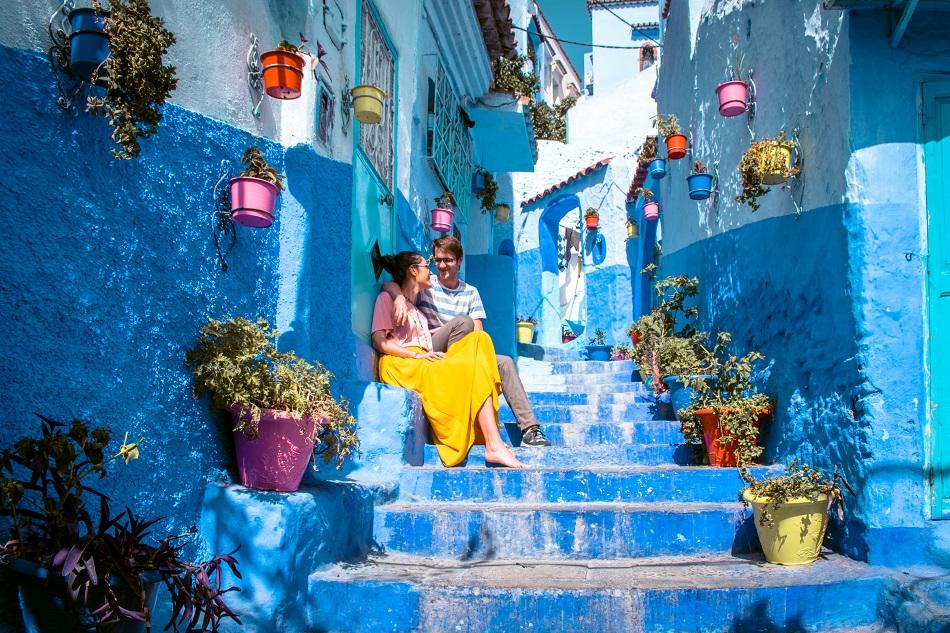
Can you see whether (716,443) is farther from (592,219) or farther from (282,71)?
(592,219)

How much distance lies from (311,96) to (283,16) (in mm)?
460

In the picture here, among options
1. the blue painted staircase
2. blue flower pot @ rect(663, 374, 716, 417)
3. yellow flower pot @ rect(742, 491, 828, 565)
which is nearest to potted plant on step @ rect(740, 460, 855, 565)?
yellow flower pot @ rect(742, 491, 828, 565)

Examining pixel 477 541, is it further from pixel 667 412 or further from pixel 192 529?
pixel 667 412

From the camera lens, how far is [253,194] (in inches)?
158

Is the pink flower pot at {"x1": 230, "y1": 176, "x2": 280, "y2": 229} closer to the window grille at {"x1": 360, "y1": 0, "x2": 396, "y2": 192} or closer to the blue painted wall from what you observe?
the blue painted wall

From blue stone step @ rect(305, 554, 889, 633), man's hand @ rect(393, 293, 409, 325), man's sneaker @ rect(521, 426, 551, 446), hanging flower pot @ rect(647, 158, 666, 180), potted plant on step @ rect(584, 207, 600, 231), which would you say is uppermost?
potted plant on step @ rect(584, 207, 600, 231)

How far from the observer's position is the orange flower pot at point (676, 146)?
29.0 feet

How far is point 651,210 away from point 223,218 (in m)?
9.04

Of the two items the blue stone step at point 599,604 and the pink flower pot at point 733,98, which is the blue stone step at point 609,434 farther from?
the blue stone step at point 599,604

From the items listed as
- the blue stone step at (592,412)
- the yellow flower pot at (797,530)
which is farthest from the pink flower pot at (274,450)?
the blue stone step at (592,412)

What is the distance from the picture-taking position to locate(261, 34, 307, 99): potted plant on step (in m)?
4.32

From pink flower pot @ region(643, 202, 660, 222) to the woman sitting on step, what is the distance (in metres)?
6.75

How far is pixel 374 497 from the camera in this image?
4812 millimetres

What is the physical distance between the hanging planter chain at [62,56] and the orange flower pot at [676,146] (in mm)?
6819
